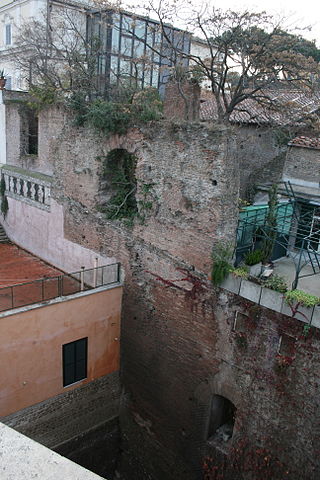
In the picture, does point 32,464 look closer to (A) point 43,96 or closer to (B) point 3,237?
(A) point 43,96

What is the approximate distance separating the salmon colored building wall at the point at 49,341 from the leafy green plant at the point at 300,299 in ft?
15.6

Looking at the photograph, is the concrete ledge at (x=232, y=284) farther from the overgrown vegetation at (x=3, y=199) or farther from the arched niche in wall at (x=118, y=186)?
the overgrown vegetation at (x=3, y=199)

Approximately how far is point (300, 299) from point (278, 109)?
937cm

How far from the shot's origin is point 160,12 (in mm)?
14039

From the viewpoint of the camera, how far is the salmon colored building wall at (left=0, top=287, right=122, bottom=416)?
378 inches

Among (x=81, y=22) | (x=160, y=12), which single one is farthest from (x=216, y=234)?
(x=81, y=22)

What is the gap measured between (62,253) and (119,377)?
413 cm

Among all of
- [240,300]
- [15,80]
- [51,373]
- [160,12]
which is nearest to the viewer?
[240,300]

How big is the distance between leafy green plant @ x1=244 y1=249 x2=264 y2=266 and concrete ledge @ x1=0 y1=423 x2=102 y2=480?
8408 millimetres

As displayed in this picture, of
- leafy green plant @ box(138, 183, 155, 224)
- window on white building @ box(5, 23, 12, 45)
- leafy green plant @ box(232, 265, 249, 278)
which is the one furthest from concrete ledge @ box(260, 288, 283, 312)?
window on white building @ box(5, 23, 12, 45)

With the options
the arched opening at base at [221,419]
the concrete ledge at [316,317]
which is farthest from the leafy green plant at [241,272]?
the arched opening at base at [221,419]

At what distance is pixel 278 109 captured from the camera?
1552 centimetres

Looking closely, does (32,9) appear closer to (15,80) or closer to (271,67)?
(15,80)

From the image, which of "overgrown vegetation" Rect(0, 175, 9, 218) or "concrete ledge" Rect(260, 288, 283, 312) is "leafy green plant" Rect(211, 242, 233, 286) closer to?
"concrete ledge" Rect(260, 288, 283, 312)
